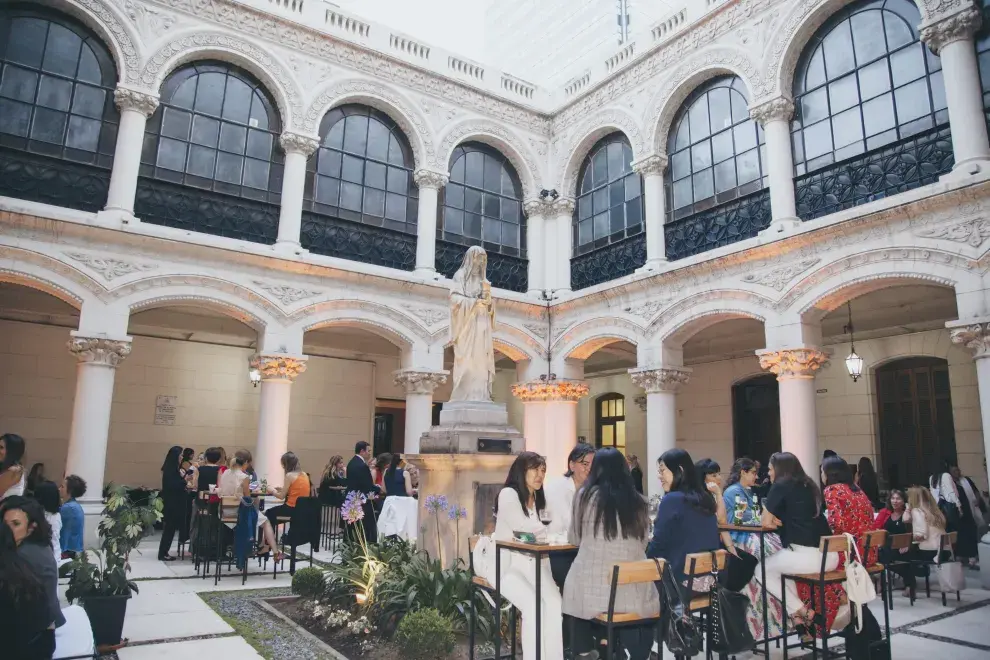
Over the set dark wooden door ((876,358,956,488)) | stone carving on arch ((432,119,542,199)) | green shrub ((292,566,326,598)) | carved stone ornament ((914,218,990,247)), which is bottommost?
green shrub ((292,566,326,598))

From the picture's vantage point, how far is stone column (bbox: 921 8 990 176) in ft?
27.4

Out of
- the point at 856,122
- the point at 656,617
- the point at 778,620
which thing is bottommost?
the point at 778,620

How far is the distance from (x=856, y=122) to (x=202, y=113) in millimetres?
10791

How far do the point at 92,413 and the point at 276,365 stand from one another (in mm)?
2779

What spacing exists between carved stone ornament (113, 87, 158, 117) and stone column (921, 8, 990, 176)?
11.7 metres

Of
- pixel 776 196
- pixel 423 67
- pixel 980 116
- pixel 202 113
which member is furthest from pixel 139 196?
pixel 980 116

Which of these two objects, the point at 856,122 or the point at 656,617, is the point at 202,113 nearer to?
the point at 856,122

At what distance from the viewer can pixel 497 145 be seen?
14812mm

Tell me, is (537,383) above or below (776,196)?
below

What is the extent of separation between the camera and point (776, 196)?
10.6 meters

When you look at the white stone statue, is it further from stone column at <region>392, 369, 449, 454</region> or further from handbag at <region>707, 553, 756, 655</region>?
stone column at <region>392, 369, 449, 454</region>

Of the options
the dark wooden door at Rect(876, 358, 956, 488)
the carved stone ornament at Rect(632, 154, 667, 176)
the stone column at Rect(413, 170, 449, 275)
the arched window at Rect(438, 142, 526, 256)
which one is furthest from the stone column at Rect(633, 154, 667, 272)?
the dark wooden door at Rect(876, 358, 956, 488)

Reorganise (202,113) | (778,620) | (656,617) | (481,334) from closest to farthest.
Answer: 1. (656,617)
2. (778,620)
3. (481,334)
4. (202,113)

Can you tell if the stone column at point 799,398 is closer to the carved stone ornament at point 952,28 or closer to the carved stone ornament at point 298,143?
the carved stone ornament at point 952,28
